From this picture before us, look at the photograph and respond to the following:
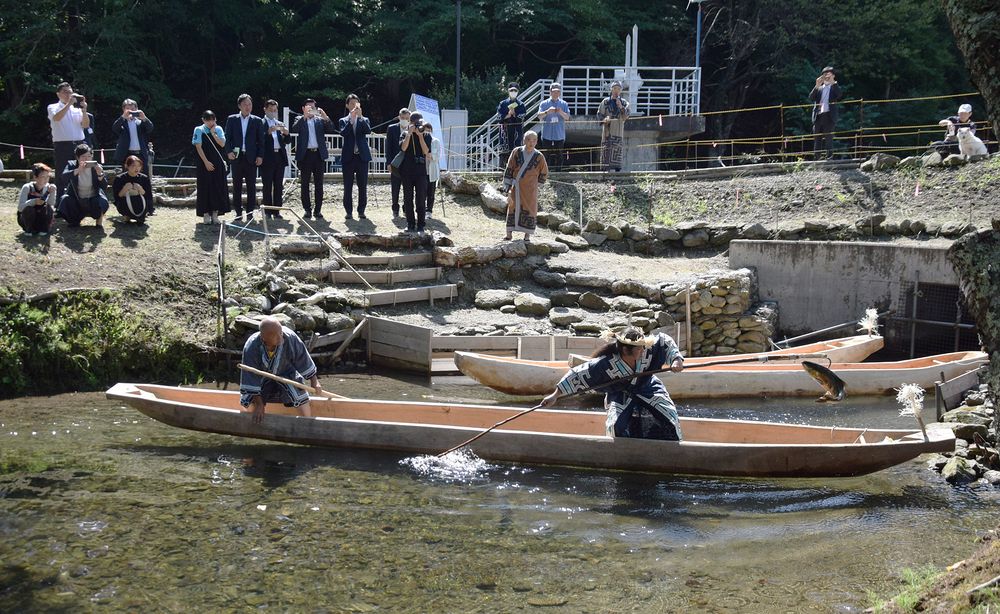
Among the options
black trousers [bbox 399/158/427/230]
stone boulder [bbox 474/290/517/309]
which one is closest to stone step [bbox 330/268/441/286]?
stone boulder [bbox 474/290/517/309]

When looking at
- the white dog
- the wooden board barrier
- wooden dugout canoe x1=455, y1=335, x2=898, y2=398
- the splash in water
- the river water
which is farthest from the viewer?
the white dog

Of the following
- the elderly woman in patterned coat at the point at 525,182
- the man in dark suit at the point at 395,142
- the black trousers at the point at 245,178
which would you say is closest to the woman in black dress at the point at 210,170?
the black trousers at the point at 245,178

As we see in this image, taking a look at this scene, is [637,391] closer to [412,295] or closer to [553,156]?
[412,295]

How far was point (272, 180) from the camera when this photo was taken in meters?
14.8

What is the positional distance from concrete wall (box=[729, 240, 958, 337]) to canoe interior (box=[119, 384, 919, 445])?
6150 mm

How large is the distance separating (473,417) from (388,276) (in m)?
4.97

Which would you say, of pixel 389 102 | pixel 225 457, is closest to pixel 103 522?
pixel 225 457

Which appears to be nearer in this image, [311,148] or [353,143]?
[311,148]

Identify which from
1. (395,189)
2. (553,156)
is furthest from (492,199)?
(553,156)

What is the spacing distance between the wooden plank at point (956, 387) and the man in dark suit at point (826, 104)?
8242mm

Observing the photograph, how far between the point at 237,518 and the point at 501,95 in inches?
759

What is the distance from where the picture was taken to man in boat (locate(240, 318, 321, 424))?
8.68m

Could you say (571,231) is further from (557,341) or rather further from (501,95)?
(501,95)

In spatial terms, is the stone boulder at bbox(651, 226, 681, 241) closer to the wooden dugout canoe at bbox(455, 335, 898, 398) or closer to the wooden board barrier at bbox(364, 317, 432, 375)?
the wooden dugout canoe at bbox(455, 335, 898, 398)
